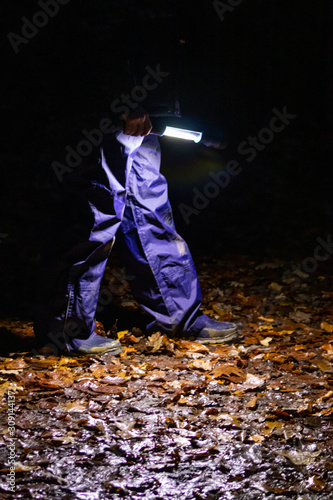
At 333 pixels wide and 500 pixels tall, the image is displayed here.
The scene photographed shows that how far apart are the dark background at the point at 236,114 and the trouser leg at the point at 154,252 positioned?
13.6 ft

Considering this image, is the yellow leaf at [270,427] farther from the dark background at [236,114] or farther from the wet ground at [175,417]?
the dark background at [236,114]

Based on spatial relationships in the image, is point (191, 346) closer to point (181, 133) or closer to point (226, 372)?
point (226, 372)

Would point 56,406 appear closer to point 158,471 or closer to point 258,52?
point 158,471

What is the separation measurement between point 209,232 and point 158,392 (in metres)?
5.06

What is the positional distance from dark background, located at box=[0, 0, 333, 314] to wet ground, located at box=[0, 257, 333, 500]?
437 cm

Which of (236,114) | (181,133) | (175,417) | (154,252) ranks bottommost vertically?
(175,417)

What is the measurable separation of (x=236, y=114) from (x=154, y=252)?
24.5 ft

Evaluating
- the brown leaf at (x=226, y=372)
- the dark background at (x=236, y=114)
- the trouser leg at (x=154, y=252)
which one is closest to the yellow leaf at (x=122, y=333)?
the trouser leg at (x=154, y=252)

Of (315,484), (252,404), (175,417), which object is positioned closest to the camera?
(315,484)

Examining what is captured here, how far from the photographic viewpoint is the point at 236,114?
1022 cm

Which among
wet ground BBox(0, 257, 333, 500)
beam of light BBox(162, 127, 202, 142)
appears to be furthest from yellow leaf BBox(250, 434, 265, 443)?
beam of light BBox(162, 127, 202, 142)

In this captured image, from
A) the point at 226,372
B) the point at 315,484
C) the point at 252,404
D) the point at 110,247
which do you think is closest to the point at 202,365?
the point at 226,372

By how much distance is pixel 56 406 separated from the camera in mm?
2691

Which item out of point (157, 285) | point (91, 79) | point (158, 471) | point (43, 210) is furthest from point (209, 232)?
point (158, 471)
